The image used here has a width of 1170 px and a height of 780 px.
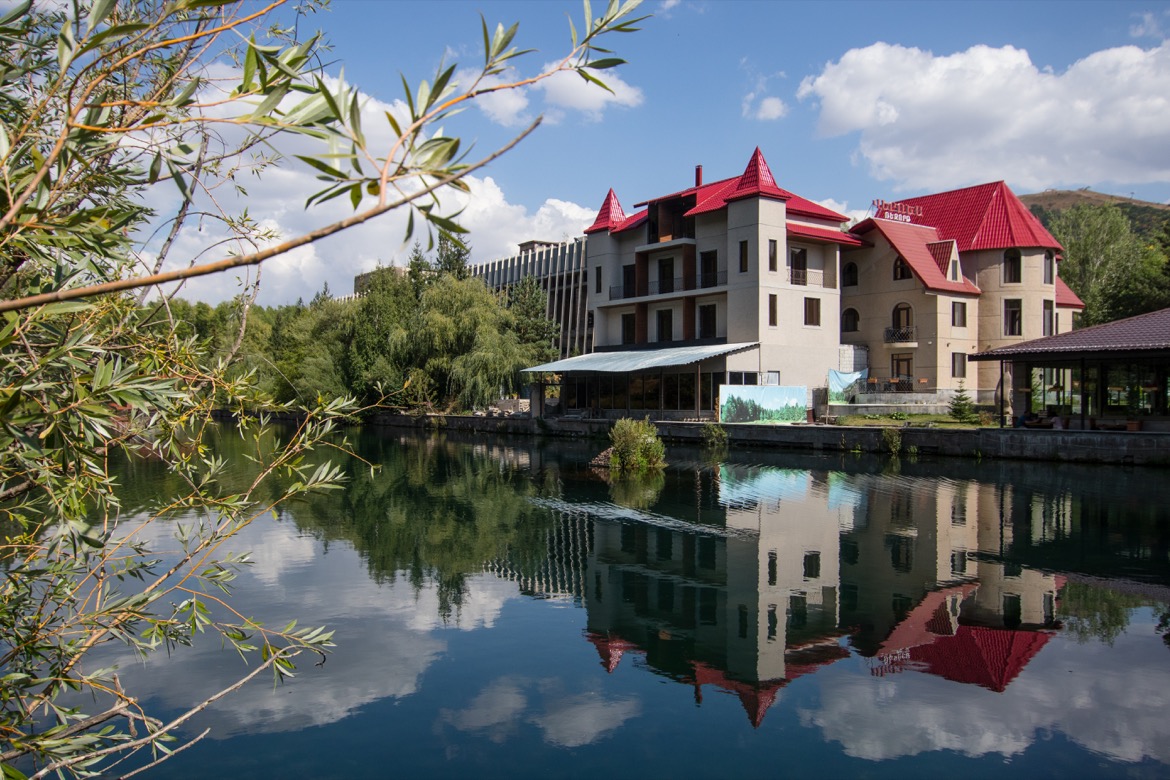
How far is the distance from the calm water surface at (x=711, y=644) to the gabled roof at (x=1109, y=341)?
6238 millimetres

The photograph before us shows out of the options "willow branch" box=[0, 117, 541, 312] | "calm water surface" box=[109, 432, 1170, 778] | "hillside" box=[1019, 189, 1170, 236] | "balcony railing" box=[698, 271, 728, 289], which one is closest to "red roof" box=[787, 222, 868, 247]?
"balcony railing" box=[698, 271, 728, 289]

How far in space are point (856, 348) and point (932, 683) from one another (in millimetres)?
29809

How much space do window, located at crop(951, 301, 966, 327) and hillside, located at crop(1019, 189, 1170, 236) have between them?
6884 centimetres

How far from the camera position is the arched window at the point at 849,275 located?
36.7 meters

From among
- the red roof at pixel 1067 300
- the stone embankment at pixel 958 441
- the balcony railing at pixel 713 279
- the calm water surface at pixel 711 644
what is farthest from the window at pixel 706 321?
the calm water surface at pixel 711 644

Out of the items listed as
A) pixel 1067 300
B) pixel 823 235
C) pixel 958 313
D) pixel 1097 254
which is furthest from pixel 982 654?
pixel 1097 254

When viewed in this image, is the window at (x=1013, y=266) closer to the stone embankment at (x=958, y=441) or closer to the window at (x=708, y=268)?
the window at (x=708, y=268)

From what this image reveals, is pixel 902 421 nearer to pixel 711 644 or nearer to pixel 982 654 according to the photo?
pixel 982 654

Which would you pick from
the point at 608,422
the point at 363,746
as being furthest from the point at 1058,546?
the point at 608,422

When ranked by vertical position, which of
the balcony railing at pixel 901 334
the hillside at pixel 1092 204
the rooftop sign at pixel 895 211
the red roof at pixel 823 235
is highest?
the hillside at pixel 1092 204

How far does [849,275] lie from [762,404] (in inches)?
387

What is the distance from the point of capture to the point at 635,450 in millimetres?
22250

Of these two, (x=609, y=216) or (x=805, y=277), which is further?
(x=609, y=216)

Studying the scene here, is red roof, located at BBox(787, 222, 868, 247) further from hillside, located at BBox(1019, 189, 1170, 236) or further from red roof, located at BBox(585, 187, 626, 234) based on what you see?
hillside, located at BBox(1019, 189, 1170, 236)
